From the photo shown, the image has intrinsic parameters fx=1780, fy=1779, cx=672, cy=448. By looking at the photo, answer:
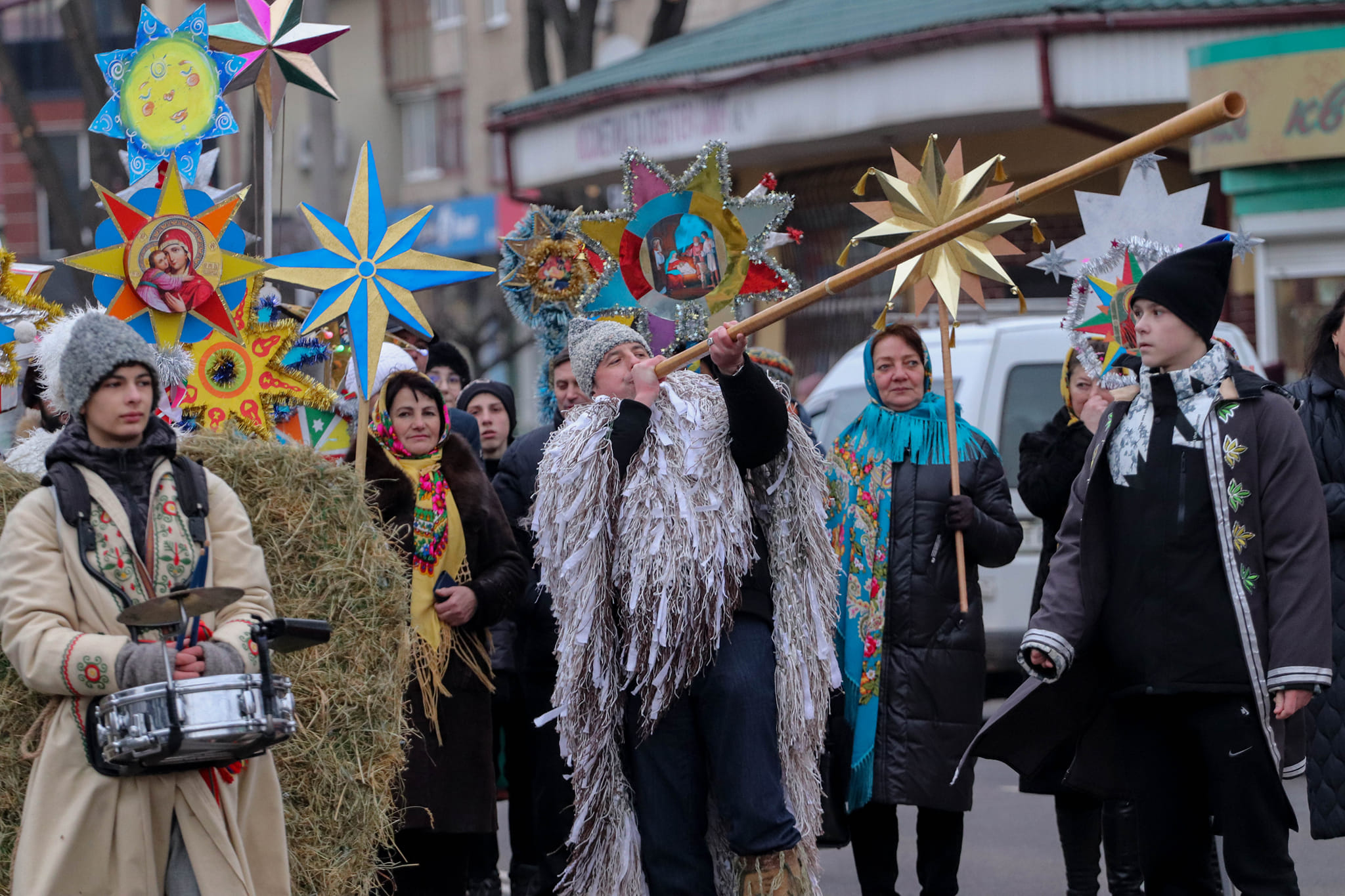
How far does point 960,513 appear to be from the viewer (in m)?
5.84

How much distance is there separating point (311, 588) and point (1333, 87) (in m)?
9.81

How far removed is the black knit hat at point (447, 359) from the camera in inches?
313

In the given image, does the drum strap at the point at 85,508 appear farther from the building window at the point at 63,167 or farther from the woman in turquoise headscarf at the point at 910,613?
the building window at the point at 63,167

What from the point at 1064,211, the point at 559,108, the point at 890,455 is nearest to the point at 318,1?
the point at 559,108

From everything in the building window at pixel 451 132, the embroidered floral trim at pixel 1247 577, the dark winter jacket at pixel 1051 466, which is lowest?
the embroidered floral trim at pixel 1247 577

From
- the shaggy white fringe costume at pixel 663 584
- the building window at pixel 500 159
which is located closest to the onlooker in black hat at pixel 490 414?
the shaggy white fringe costume at pixel 663 584

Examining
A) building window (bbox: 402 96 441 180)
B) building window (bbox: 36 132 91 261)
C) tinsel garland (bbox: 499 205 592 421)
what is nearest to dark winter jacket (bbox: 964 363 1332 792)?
tinsel garland (bbox: 499 205 592 421)

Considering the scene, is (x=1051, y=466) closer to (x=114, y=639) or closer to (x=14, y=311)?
(x=114, y=639)

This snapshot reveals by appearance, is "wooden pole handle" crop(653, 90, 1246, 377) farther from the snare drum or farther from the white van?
the white van

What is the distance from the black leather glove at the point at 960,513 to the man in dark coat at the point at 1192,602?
828 millimetres

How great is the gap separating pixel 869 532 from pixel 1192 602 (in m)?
1.53

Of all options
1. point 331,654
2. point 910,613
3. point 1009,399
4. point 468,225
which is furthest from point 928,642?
point 468,225

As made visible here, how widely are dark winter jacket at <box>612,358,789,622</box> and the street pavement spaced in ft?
7.29

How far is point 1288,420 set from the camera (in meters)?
4.69
